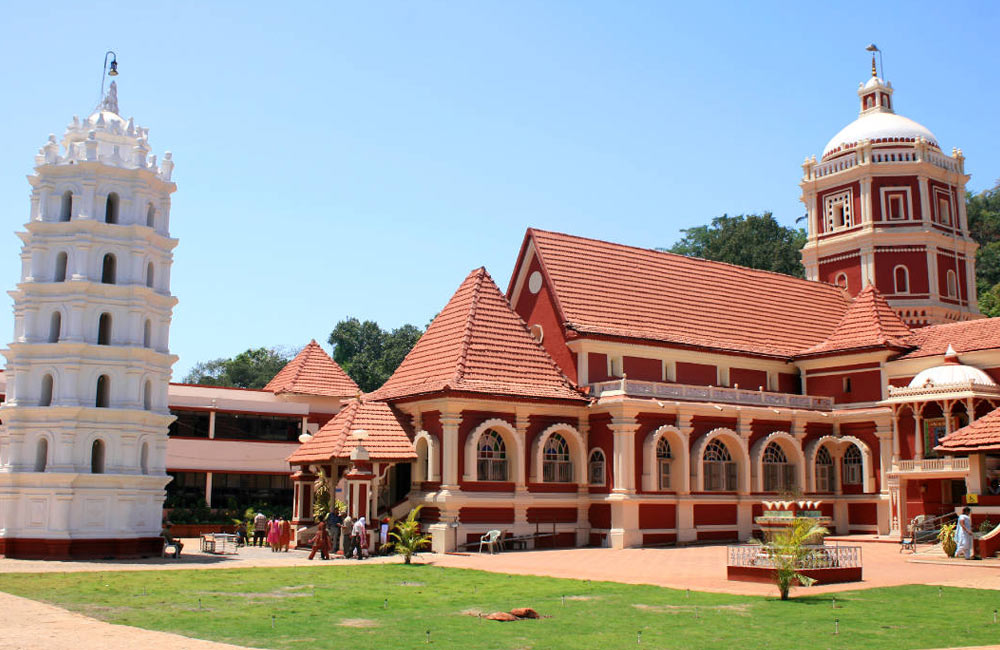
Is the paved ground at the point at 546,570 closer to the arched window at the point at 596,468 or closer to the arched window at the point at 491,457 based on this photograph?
the arched window at the point at 491,457

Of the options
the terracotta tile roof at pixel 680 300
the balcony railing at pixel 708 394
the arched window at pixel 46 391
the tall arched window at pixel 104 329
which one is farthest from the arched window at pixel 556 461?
the arched window at pixel 46 391

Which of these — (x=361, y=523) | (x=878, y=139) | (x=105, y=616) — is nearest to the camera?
(x=105, y=616)

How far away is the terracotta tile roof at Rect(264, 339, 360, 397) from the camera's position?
151 feet

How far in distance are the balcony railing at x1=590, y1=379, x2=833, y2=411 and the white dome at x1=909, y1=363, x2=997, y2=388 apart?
4159 millimetres

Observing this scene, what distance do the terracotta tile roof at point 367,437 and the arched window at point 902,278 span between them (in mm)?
26414

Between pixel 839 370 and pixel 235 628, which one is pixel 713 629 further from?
pixel 839 370

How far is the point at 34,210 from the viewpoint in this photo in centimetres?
2875

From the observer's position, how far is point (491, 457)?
31688 millimetres

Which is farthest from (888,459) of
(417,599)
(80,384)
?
(80,384)

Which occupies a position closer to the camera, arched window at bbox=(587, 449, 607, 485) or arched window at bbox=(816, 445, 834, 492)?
arched window at bbox=(587, 449, 607, 485)

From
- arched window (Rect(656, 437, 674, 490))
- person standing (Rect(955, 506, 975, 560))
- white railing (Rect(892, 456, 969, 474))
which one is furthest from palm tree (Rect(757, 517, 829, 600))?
white railing (Rect(892, 456, 969, 474))

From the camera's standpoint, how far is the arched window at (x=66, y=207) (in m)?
28.7

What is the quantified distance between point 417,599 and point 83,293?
52.1ft

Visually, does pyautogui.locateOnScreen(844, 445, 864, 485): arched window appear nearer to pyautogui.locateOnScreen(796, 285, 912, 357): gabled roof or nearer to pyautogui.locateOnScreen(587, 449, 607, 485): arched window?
pyautogui.locateOnScreen(796, 285, 912, 357): gabled roof
